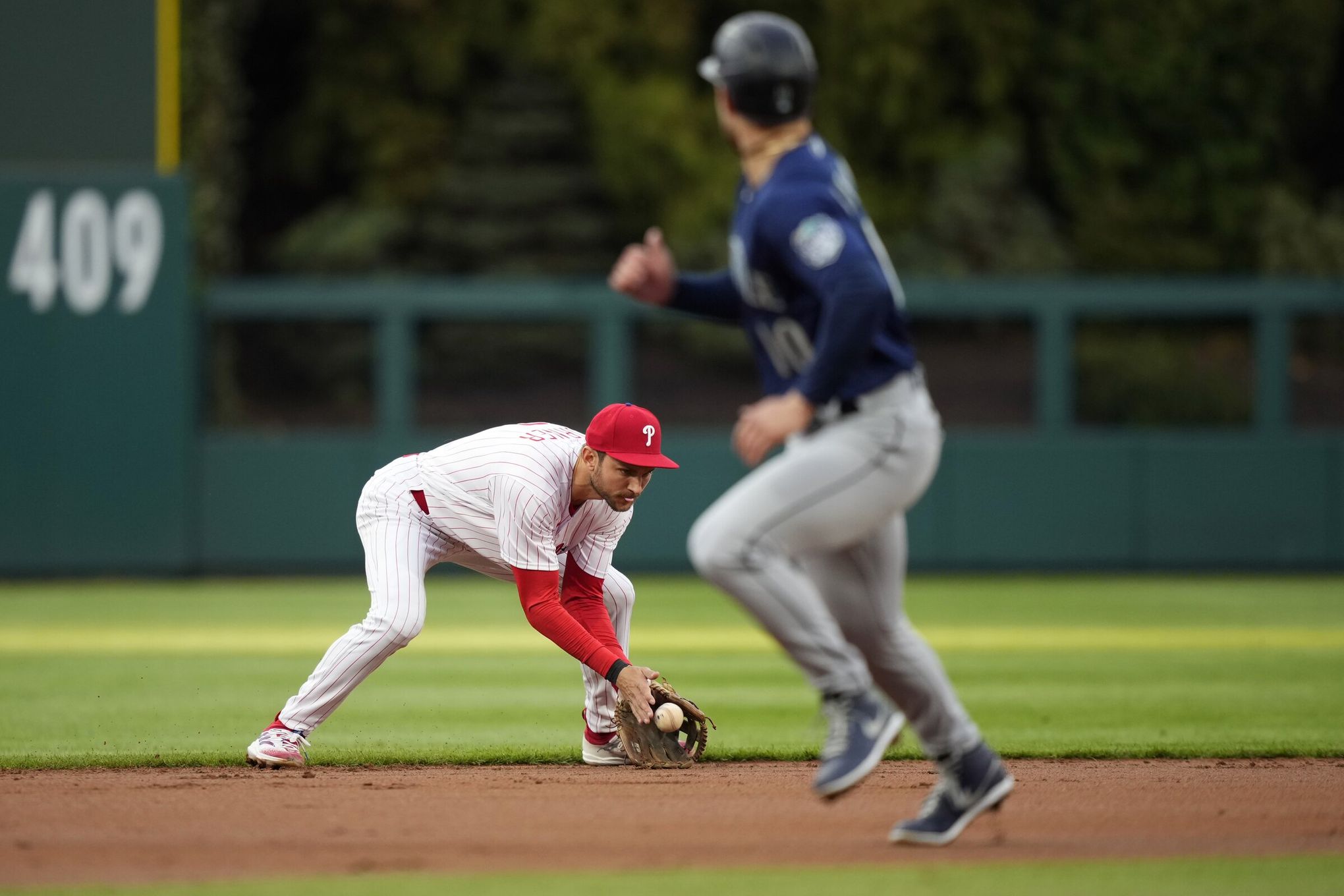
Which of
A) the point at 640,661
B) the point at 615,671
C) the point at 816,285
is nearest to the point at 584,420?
the point at 640,661

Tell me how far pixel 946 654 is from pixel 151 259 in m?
8.63

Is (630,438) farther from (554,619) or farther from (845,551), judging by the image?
(845,551)

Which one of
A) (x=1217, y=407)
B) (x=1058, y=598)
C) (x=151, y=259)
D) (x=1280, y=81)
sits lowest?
(x=1058, y=598)

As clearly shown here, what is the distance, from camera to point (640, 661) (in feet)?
33.4

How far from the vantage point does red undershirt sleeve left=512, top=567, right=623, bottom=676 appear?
5.83 metres

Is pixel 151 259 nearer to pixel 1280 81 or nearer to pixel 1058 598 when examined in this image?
pixel 1058 598

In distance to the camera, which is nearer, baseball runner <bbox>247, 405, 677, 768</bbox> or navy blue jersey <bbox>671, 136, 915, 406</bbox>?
navy blue jersey <bbox>671, 136, 915, 406</bbox>

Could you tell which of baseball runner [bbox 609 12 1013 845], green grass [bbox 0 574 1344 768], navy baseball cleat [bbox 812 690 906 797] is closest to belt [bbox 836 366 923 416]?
baseball runner [bbox 609 12 1013 845]

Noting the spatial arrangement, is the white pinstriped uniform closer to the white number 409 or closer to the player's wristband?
the player's wristband

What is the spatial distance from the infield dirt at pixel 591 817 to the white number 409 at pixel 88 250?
10160 millimetres

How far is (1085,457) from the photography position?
16.6 metres

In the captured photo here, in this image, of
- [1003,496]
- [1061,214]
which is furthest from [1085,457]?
[1061,214]

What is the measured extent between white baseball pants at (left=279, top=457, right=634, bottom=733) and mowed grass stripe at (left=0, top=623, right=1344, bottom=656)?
430 centimetres

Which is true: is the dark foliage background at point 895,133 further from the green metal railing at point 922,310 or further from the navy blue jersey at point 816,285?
the navy blue jersey at point 816,285
